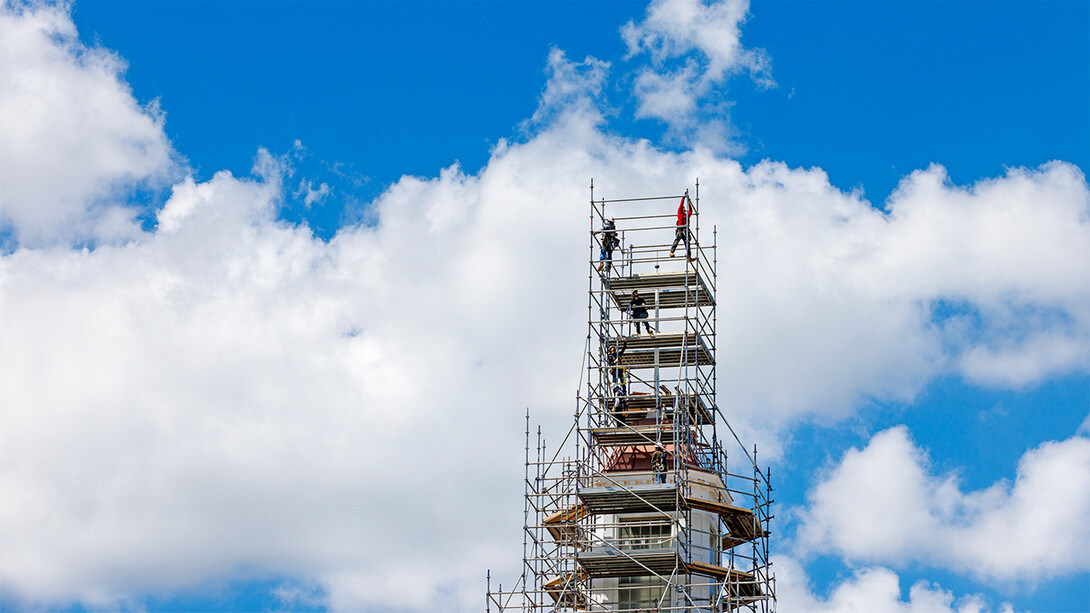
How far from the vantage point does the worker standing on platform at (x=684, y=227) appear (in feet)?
276

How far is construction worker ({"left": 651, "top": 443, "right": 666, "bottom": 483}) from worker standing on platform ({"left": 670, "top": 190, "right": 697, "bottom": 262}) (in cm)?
985

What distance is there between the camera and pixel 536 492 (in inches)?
3100

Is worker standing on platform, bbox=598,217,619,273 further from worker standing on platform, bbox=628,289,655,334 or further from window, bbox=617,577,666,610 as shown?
window, bbox=617,577,666,610

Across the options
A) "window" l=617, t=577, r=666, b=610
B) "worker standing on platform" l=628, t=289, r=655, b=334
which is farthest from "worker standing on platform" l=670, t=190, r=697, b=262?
"window" l=617, t=577, r=666, b=610

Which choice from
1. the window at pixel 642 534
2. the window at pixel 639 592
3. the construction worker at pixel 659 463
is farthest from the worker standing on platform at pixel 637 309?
the window at pixel 639 592

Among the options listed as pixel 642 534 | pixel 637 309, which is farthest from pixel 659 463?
pixel 637 309

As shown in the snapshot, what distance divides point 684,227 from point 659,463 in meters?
12.2

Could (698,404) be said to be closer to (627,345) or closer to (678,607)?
(627,345)

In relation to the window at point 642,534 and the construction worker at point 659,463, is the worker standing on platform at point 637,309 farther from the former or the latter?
the window at point 642,534

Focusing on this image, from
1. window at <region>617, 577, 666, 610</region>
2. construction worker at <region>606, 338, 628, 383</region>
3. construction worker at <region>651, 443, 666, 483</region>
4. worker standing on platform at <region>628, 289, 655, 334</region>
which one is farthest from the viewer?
worker standing on platform at <region>628, 289, 655, 334</region>

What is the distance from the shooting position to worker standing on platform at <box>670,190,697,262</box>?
8425 cm

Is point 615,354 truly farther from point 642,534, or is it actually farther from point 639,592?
point 639,592

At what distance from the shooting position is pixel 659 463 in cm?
7725

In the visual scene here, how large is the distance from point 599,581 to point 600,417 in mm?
6694
